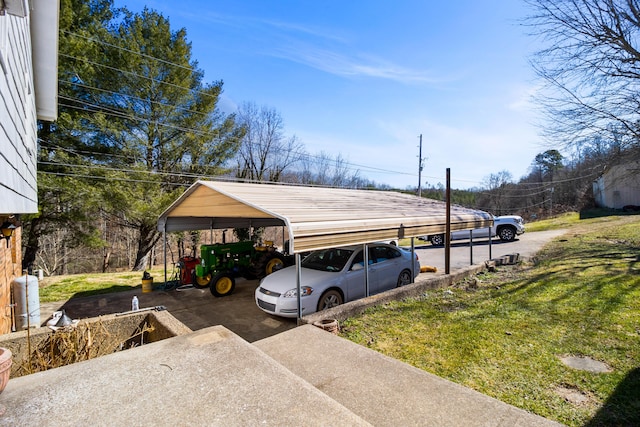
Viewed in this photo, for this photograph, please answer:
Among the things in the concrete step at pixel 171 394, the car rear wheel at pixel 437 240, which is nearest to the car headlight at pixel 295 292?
the concrete step at pixel 171 394

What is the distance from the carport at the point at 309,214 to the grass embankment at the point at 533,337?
4.87ft

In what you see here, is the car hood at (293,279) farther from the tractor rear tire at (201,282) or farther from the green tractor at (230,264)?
the tractor rear tire at (201,282)

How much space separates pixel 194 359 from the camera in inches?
105

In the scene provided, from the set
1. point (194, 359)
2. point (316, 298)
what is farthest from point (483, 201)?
point (194, 359)

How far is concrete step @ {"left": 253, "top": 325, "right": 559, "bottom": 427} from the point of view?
2484 mm

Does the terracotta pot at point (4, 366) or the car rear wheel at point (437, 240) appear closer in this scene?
the terracotta pot at point (4, 366)

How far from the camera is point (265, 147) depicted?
23.8m

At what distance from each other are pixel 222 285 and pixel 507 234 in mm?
15660

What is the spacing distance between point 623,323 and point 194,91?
1814cm

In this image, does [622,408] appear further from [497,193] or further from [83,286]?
[497,193]

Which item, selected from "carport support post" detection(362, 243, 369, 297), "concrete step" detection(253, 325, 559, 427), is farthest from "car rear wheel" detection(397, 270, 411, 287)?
"concrete step" detection(253, 325, 559, 427)

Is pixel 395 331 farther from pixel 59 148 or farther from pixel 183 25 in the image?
pixel 183 25

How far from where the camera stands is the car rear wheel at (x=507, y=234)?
16.7 m

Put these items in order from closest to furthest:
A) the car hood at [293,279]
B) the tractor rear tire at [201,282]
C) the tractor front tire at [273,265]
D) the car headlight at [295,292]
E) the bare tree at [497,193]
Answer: the car headlight at [295,292] → the car hood at [293,279] → the tractor rear tire at [201,282] → the tractor front tire at [273,265] → the bare tree at [497,193]
